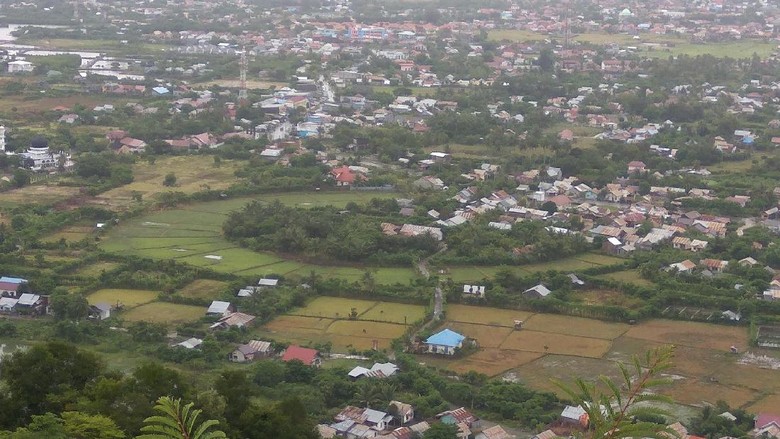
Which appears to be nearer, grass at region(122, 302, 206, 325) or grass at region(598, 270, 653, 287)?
grass at region(122, 302, 206, 325)

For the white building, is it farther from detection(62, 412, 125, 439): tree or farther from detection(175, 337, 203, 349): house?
detection(62, 412, 125, 439): tree

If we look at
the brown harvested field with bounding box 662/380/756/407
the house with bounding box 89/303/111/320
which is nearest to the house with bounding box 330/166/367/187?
the house with bounding box 89/303/111/320

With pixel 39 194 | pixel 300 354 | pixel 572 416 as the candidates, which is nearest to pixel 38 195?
pixel 39 194

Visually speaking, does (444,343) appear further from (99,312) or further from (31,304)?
(31,304)

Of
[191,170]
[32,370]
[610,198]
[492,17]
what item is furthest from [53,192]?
[492,17]

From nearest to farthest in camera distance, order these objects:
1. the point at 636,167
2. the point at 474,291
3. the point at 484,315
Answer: the point at 484,315, the point at 474,291, the point at 636,167

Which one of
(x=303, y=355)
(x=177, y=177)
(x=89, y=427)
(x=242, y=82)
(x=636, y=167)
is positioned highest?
(x=89, y=427)

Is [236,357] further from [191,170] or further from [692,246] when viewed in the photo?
[191,170]
